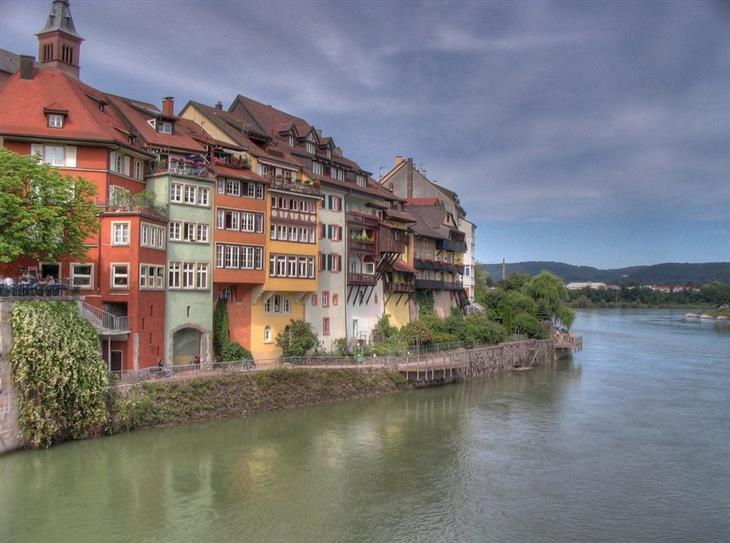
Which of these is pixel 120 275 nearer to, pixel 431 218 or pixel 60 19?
pixel 60 19

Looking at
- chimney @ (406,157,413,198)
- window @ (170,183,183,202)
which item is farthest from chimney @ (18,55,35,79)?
chimney @ (406,157,413,198)

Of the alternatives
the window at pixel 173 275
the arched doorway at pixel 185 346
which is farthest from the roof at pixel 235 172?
the arched doorway at pixel 185 346

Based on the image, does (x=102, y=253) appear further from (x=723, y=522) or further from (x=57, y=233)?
(x=723, y=522)

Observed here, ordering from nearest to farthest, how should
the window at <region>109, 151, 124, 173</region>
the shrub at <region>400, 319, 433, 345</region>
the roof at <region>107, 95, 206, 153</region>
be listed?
the window at <region>109, 151, 124, 173</region> < the roof at <region>107, 95, 206, 153</region> < the shrub at <region>400, 319, 433, 345</region>

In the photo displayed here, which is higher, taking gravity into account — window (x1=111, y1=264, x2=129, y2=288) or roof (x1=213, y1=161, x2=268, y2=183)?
roof (x1=213, y1=161, x2=268, y2=183)

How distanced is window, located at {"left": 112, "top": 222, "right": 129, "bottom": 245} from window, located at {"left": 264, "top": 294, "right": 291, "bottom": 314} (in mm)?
11869

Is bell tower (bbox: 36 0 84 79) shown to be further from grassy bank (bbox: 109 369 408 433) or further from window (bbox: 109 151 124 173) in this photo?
grassy bank (bbox: 109 369 408 433)

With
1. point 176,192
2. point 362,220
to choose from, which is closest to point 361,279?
point 362,220

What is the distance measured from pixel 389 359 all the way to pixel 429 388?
4107mm

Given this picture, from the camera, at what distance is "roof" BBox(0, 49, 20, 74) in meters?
43.7

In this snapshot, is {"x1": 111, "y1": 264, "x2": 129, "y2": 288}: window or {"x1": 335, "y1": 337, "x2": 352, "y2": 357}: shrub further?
{"x1": 335, "y1": 337, "x2": 352, "y2": 357}: shrub

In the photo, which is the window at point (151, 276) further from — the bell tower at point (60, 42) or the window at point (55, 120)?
the bell tower at point (60, 42)

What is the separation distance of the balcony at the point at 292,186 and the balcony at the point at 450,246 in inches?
941

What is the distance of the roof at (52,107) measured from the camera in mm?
35031
